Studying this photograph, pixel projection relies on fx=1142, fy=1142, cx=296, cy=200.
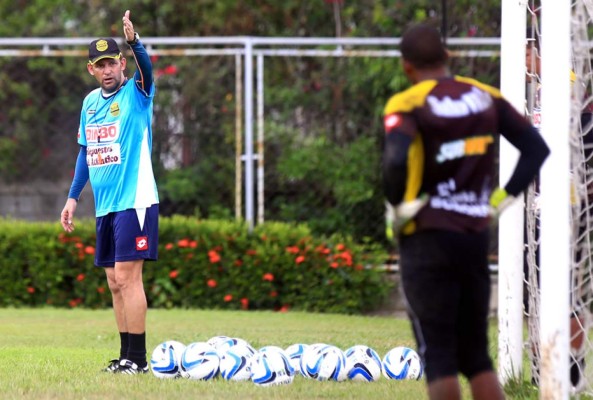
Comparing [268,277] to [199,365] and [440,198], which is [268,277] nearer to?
[199,365]

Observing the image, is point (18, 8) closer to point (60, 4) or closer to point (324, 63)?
point (60, 4)

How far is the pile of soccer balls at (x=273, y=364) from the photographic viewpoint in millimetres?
7273

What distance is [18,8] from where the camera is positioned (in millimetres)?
16156

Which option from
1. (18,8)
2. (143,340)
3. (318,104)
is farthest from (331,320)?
(18,8)

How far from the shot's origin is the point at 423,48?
502 cm

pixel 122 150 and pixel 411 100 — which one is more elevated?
pixel 411 100

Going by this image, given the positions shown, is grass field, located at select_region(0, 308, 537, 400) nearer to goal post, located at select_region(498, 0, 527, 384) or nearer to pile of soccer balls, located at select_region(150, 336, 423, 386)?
pile of soccer balls, located at select_region(150, 336, 423, 386)

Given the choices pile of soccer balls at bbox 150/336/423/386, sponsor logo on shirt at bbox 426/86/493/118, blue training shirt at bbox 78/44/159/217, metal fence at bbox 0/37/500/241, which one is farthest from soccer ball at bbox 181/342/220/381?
metal fence at bbox 0/37/500/241

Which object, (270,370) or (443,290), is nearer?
(443,290)

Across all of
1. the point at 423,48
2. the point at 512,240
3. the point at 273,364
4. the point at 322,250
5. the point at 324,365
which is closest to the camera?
the point at 423,48

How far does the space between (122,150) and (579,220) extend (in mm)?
3118

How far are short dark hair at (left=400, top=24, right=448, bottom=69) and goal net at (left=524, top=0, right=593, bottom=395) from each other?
1.19 meters

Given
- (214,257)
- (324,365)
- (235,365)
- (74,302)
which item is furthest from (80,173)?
(74,302)

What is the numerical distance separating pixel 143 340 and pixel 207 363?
0.69 meters
